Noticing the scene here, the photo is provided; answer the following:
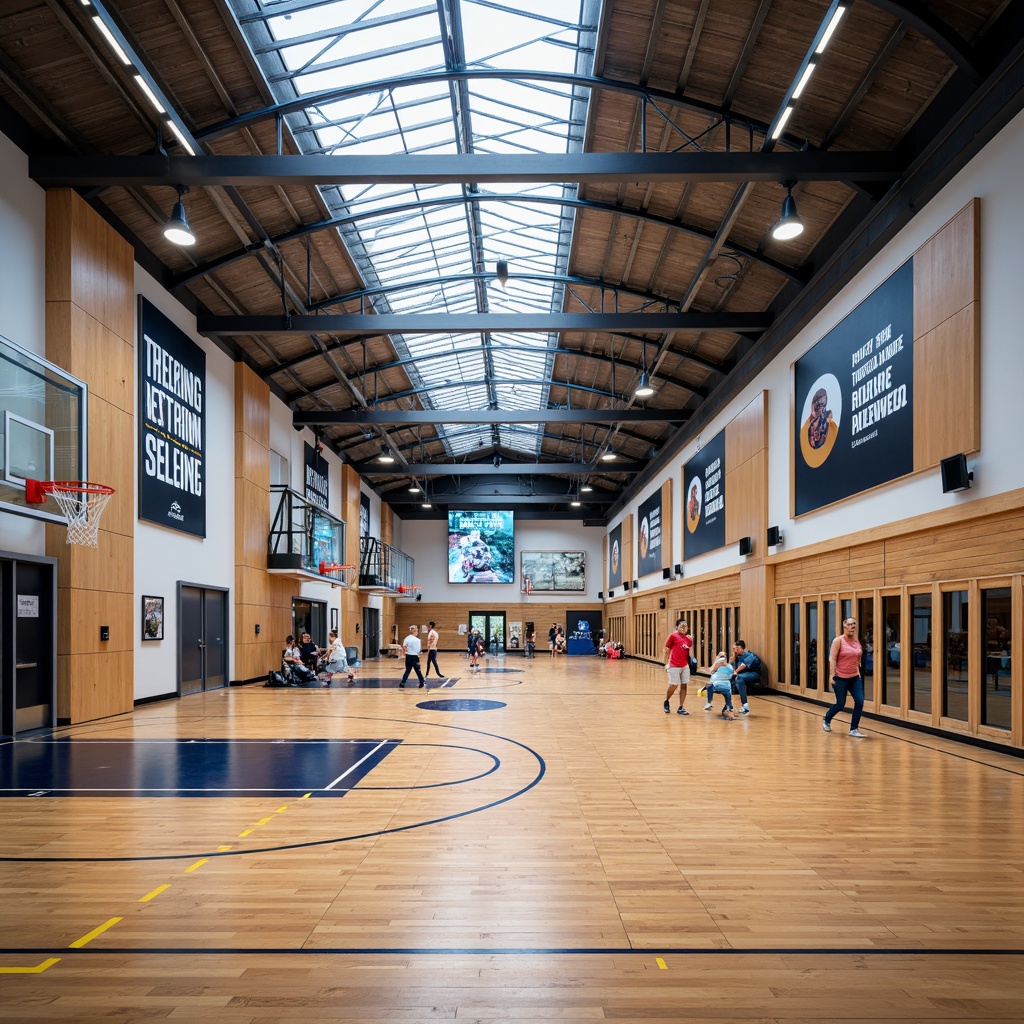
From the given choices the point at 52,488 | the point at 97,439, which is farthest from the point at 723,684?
the point at 97,439

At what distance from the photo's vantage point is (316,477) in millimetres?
28562

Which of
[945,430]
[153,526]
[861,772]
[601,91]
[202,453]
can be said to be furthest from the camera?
[202,453]

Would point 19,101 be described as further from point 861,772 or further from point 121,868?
point 861,772

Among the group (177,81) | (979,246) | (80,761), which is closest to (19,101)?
(177,81)

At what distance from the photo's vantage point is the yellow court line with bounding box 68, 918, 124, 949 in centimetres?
409

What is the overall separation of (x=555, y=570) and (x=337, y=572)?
20607mm

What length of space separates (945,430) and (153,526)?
1380 centimetres

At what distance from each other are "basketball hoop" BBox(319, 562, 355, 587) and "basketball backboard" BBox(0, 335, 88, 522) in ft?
46.8

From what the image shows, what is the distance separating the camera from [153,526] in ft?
51.6

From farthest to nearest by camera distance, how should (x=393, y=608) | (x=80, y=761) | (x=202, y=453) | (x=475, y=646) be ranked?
(x=393, y=608) < (x=475, y=646) < (x=202, y=453) < (x=80, y=761)

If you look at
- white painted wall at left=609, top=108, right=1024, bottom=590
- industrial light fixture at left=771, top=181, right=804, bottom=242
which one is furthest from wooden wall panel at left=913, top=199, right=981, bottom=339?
industrial light fixture at left=771, top=181, right=804, bottom=242

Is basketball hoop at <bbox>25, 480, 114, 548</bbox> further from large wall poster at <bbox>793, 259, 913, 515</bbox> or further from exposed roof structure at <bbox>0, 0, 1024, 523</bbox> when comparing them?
large wall poster at <bbox>793, 259, 913, 515</bbox>

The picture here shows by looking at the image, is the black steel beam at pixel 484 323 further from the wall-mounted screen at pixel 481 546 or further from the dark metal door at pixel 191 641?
the wall-mounted screen at pixel 481 546

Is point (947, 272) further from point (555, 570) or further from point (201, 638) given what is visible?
point (555, 570)
